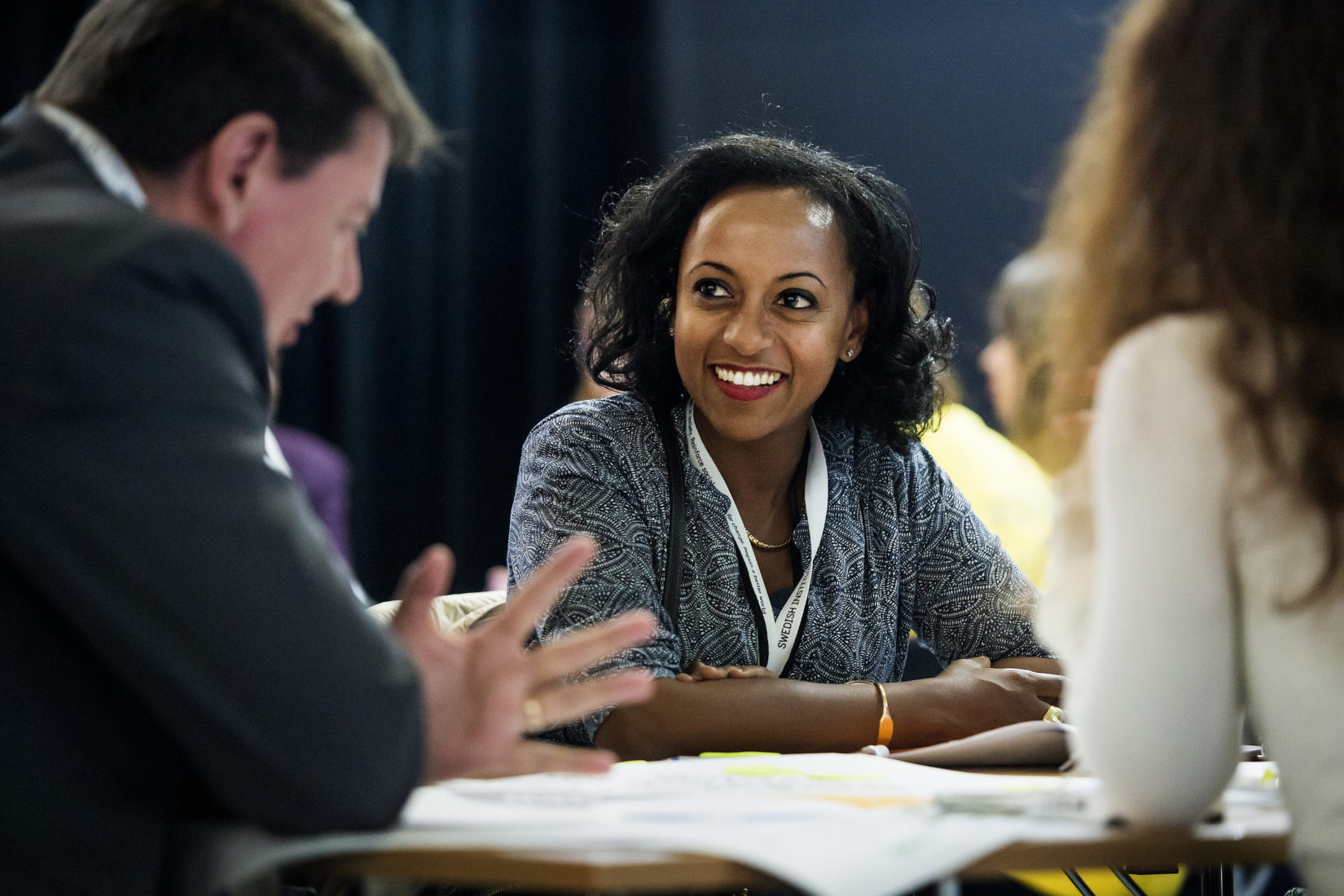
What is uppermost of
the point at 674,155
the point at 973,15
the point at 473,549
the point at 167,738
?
the point at 973,15

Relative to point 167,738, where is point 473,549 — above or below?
below

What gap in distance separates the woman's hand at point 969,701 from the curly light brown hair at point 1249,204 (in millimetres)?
855

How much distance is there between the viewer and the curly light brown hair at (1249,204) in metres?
1.04

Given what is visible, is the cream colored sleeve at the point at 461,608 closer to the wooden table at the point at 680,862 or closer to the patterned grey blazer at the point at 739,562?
the patterned grey blazer at the point at 739,562

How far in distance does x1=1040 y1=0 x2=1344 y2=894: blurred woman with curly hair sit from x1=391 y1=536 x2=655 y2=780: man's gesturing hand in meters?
0.41

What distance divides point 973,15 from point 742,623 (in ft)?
10.5

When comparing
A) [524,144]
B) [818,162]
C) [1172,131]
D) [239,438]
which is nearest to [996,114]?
[524,144]

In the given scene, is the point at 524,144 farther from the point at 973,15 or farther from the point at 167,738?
the point at 167,738

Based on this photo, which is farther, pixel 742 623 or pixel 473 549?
pixel 473 549

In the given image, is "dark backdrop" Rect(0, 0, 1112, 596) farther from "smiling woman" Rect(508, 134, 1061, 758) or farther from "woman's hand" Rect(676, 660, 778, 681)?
"woman's hand" Rect(676, 660, 778, 681)

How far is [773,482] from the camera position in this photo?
2398 mm

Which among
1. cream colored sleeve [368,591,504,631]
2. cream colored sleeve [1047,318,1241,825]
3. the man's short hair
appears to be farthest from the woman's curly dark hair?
cream colored sleeve [1047,318,1241,825]

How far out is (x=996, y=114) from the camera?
4.64 metres

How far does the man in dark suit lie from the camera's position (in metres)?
0.93
